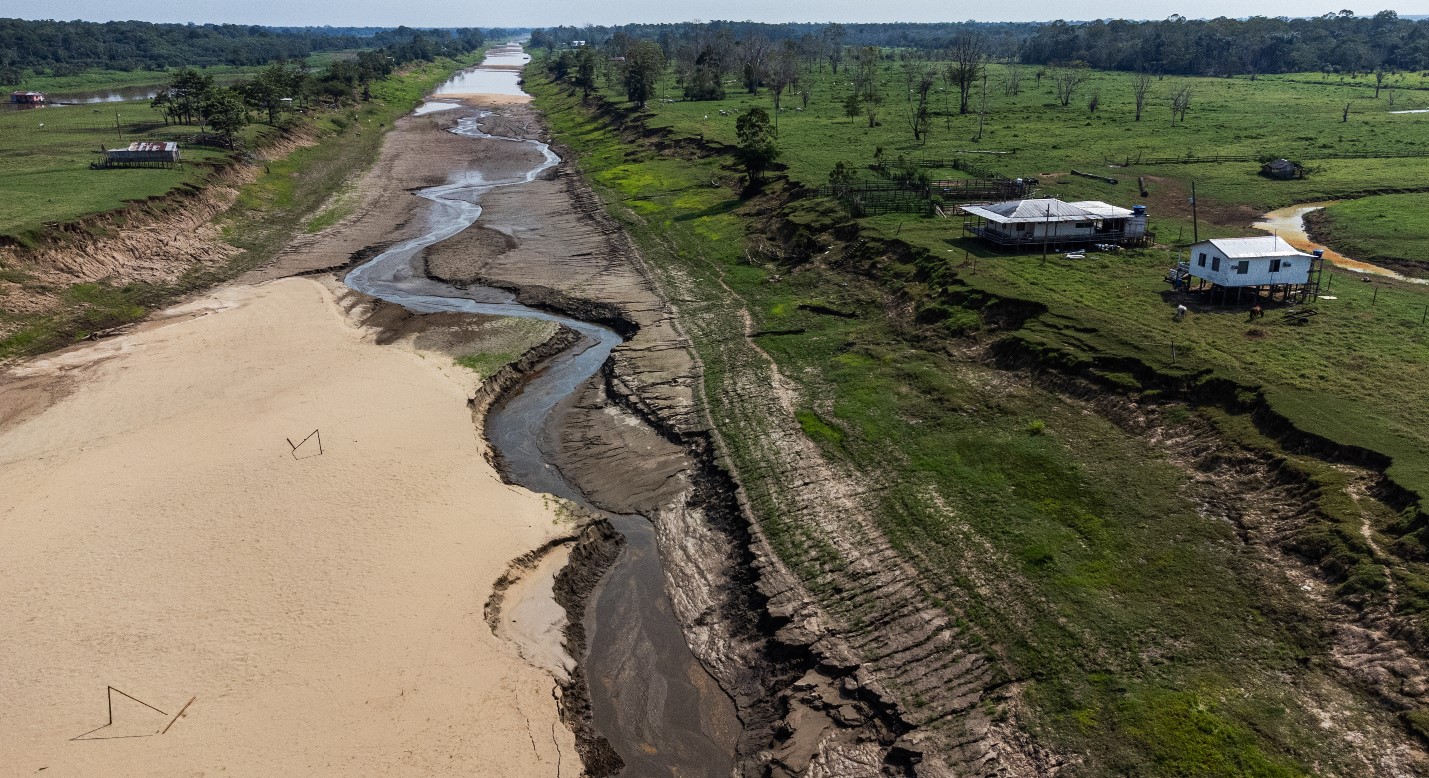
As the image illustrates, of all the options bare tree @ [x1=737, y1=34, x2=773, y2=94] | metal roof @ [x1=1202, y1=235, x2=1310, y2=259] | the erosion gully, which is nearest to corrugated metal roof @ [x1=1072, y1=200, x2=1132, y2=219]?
metal roof @ [x1=1202, y1=235, x2=1310, y2=259]

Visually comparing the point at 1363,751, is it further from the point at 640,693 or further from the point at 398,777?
the point at 398,777

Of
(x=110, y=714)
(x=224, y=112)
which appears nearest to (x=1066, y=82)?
(x=224, y=112)

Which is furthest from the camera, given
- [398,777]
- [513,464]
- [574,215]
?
[574,215]

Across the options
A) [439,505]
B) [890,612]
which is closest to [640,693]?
[890,612]

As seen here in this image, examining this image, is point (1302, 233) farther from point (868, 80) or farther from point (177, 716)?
point (868, 80)

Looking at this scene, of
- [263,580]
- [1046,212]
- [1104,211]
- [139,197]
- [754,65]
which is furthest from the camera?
[754,65]

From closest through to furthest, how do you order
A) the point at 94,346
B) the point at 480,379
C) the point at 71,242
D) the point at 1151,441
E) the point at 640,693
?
the point at 640,693 → the point at 1151,441 → the point at 480,379 → the point at 94,346 → the point at 71,242

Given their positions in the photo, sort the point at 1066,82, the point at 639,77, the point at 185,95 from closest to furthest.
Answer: the point at 185,95 → the point at 639,77 → the point at 1066,82
